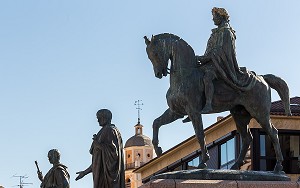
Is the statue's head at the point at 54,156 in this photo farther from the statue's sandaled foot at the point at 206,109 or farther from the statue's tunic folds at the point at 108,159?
the statue's sandaled foot at the point at 206,109

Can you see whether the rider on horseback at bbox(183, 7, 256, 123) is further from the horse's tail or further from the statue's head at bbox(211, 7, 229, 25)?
the horse's tail

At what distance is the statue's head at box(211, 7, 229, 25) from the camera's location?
22.4m

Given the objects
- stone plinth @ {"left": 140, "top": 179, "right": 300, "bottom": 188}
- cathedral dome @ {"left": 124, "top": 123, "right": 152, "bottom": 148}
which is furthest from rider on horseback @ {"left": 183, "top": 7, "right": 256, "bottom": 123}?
cathedral dome @ {"left": 124, "top": 123, "right": 152, "bottom": 148}

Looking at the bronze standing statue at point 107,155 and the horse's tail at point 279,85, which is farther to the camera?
the bronze standing statue at point 107,155

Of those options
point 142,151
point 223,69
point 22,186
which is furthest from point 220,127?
point 142,151

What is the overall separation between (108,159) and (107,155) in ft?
0.34

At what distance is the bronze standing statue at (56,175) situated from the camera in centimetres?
2969

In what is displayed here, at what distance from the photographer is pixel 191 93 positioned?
2106 centimetres

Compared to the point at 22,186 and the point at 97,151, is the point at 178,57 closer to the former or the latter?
the point at 97,151

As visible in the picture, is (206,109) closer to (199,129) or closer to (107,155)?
(199,129)

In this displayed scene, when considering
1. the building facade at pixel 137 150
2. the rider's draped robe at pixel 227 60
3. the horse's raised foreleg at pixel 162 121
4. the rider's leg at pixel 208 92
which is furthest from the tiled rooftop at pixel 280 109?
the building facade at pixel 137 150

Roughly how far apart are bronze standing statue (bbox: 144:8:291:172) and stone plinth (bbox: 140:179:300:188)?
3.37 ft

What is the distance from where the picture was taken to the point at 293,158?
58.0 meters

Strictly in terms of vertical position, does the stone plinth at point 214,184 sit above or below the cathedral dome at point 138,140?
below
